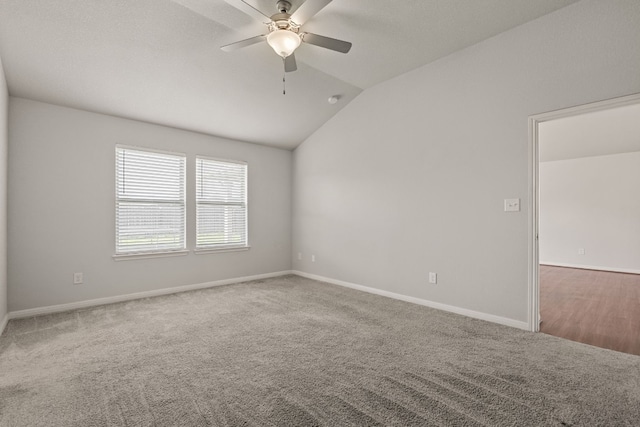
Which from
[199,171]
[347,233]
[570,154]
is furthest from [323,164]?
[570,154]

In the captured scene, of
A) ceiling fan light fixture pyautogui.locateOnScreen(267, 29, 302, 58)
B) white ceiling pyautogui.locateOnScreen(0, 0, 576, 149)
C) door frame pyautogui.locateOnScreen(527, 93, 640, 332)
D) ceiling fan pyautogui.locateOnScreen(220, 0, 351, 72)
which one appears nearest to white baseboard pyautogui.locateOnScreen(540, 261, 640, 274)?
door frame pyautogui.locateOnScreen(527, 93, 640, 332)

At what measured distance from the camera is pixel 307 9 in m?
2.27

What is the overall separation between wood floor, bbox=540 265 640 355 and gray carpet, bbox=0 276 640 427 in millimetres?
347

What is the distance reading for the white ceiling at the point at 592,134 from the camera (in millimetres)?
4762

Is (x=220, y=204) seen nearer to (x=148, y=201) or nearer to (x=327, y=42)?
(x=148, y=201)

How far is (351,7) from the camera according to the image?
110 inches

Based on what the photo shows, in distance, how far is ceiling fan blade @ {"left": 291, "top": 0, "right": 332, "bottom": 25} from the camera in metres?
2.17

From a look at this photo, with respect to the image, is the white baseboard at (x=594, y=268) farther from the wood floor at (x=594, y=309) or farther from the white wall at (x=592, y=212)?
the wood floor at (x=594, y=309)

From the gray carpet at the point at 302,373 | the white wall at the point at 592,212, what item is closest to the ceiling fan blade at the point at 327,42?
the gray carpet at the point at 302,373

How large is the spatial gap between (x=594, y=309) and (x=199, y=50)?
5496 millimetres

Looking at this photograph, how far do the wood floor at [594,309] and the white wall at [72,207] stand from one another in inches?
189

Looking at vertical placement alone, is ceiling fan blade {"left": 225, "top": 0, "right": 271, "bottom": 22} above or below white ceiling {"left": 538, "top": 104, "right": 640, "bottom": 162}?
above

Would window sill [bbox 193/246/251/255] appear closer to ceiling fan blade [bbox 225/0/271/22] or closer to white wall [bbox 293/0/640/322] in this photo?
white wall [bbox 293/0/640/322]

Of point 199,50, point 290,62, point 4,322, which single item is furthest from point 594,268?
point 4,322
